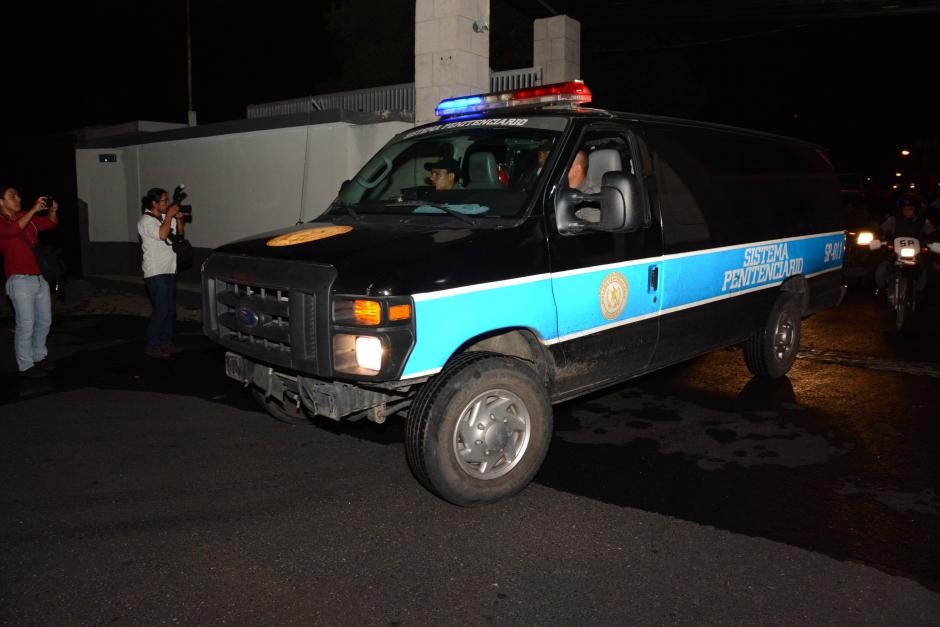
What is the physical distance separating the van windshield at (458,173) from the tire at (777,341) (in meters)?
3.15

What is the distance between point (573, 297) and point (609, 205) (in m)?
0.60

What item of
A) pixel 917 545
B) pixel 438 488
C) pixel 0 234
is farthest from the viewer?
pixel 0 234

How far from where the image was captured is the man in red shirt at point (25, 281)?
281 inches

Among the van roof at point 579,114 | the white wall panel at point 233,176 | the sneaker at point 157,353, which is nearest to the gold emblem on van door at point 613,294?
the van roof at point 579,114

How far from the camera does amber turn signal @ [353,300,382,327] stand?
12.7ft

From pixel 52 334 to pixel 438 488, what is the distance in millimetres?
7945

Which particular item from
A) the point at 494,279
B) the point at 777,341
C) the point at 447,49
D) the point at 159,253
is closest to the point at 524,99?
the point at 494,279

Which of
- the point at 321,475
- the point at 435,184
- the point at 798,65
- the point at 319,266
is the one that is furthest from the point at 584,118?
the point at 798,65

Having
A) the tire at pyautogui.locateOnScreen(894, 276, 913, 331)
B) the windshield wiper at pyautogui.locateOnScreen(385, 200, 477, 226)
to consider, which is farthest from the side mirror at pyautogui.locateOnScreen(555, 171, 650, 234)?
the tire at pyautogui.locateOnScreen(894, 276, 913, 331)

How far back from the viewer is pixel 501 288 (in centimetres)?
433

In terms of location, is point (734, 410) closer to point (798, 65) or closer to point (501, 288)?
point (501, 288)

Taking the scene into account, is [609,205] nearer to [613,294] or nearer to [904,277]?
[613,294]

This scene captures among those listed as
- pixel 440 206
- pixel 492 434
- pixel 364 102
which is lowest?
pixel 492 434

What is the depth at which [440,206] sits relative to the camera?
4.65 meters
